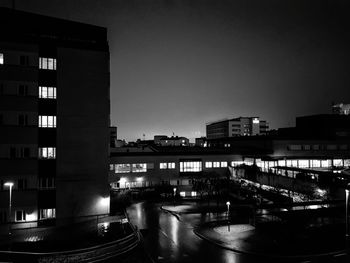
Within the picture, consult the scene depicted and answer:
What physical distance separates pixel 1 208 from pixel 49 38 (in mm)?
18767

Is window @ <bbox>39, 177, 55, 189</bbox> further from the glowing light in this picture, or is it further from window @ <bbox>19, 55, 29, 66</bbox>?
window @ <bbox>19, 55, 29, 66</bbox>

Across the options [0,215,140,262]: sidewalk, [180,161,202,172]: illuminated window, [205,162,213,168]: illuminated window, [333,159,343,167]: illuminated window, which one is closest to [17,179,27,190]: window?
[0,215,140,262]: sidewalk

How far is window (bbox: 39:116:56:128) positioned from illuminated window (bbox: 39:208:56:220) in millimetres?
9063

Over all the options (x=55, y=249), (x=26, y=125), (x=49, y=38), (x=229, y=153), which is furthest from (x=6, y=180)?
(x=229, y=153)

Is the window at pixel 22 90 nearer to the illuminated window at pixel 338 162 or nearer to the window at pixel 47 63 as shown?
the window at pixel 47 63

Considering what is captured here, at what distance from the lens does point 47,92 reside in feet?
107

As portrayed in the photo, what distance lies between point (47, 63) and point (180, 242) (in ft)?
77.2

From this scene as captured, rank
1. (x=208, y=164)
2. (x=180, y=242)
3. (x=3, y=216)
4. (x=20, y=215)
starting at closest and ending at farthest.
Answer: (x=180, y=242) → (x=3, y=216) → (x=20, y=215) → (x=208, y=164)

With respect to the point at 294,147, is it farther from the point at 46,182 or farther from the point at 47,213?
the point at 47,213

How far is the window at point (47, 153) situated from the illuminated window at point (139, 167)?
54.2 ft

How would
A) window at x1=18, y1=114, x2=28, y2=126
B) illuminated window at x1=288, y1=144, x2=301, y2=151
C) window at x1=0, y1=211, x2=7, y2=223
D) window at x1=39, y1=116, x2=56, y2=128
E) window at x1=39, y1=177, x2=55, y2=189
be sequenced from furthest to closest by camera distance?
illuminated window at x1=288, y1=144, x2=301, y2=151 → window at x1=39, y1=116, x2=56, y2=128 → window at x1=39, y1=177, x2=55, y2=189 → window at x1=18, y1=114, x2=28, y2=126 → window at x1=0, y1=211, x2=7, y2=223

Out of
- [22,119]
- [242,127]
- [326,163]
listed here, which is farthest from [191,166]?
[242,127]

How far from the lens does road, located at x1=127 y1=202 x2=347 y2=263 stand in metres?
20.9

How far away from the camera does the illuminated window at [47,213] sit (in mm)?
31703
